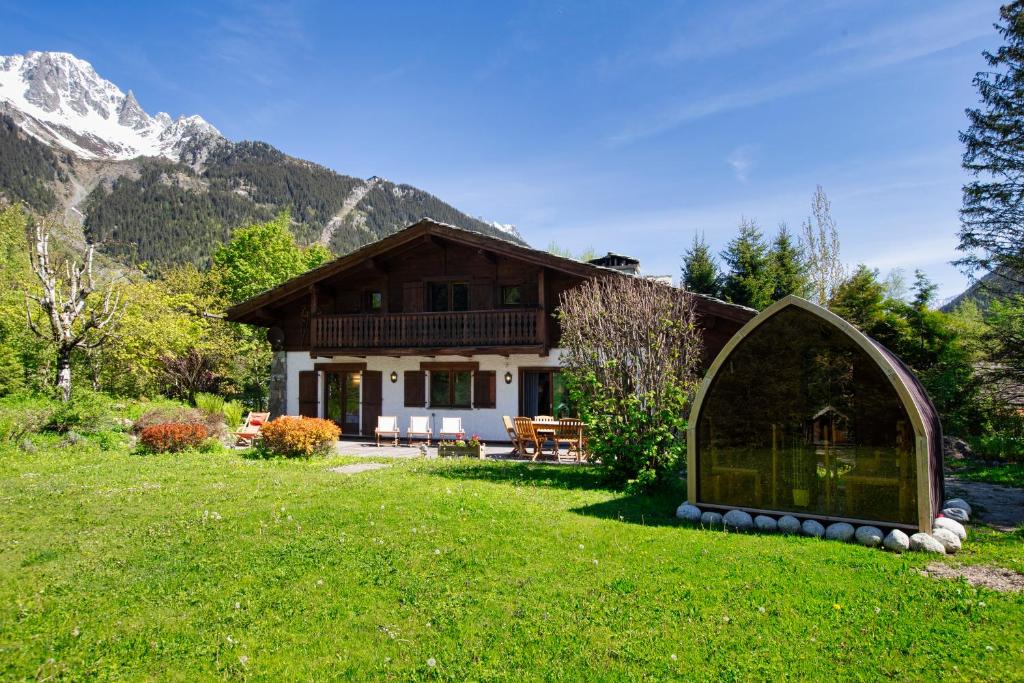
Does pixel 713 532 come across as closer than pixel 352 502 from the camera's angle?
Yes

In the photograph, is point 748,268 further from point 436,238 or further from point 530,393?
point 436,238

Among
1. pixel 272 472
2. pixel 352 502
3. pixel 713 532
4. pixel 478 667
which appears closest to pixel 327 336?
pixel 272 472

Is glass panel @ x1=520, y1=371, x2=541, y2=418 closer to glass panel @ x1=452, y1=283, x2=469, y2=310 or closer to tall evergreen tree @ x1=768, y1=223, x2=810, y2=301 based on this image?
glass panel @ x1=452, y1=283, x2=469, y2=310

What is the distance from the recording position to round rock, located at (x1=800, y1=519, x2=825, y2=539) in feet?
22.2

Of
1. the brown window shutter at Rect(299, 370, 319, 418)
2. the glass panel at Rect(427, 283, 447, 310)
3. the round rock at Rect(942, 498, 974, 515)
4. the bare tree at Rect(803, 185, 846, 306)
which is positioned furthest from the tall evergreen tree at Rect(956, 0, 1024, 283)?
the brown window shutter at Rect(299, 370, 319, 418)

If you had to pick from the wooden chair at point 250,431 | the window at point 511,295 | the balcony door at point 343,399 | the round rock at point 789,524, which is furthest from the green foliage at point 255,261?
the round rock at point 789,524

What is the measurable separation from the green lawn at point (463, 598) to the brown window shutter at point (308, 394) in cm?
1193

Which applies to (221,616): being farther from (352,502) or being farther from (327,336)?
(327,336)

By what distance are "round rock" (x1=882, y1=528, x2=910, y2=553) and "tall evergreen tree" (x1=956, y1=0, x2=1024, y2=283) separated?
10.8m

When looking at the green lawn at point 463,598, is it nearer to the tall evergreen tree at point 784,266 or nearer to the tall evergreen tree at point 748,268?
the tall evergreen tree at point 748,268

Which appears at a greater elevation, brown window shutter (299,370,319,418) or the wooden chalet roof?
the wooden chalet roof

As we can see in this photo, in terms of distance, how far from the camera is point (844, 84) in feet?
46.2

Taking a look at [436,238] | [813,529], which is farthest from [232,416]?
[813,529]

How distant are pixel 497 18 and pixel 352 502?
1184 cm
